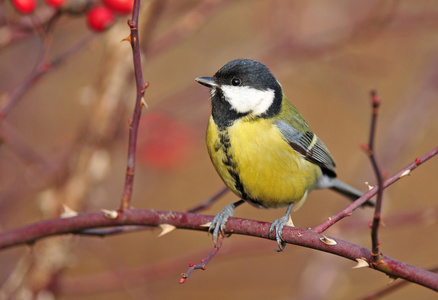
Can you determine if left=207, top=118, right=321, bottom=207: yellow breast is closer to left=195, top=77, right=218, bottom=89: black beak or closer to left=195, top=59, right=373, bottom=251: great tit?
left=195, top=59, right=373, bottom=251: great tit

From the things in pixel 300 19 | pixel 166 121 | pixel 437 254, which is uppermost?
pixel 300 19

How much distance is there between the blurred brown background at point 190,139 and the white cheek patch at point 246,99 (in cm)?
64

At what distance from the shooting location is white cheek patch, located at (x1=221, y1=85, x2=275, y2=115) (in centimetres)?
288

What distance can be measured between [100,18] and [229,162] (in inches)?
39.1

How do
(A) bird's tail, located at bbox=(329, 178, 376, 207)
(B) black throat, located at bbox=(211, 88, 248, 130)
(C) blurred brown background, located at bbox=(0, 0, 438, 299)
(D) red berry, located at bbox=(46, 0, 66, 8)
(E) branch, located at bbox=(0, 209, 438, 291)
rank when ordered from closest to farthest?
(E) branch, located at bbox=(0, 209, 438, 291)
(D) red berry, located at bbox=(46, 0, 66, 8)
(B) black throat, located at bbox=(211, 88, 248, 130)
(C) blurred brown background, located at bbox=(0, 0, 438, 299)
(A) bird's tail, located at bbox=(329, 178, 376, 207)

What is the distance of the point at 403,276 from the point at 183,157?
104 inches

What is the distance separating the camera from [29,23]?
9.14ft

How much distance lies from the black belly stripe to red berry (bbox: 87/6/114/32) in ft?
2.70

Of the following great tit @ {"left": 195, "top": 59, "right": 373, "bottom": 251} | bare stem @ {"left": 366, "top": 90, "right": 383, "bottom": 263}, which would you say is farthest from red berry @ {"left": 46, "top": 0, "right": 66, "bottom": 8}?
bare stem @ {"left": 366, "top": 90, "right": 383, "bottom": 263}

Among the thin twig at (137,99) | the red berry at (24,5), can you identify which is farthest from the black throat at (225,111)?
the red berry at (24,5)

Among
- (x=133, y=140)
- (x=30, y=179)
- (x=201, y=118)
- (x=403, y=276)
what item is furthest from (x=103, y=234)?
(x=201, y=118)

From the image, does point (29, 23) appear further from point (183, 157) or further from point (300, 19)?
point (300, 19)

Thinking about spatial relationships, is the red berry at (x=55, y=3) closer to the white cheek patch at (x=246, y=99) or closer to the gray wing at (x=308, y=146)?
the white cheek patch at (x=246, y=99)

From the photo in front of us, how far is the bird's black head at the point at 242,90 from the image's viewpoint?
113 inches
